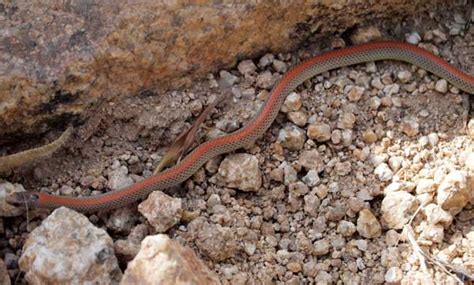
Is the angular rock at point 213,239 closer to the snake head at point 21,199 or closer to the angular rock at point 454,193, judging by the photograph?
the snake head at point 21,199

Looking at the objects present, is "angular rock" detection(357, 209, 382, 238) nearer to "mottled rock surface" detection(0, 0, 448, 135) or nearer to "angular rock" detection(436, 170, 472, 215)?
"angular rock" detection(436, 170, 472, 215)

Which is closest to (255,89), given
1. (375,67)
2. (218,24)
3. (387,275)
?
(218,24)

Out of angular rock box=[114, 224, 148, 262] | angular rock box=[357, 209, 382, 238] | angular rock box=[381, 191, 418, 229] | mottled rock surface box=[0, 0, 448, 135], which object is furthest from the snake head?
angular rock box=[381, 191, 418, 229]

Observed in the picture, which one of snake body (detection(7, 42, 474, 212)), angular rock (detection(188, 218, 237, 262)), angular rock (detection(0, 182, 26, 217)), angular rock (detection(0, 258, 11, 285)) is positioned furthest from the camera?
snake body (detection(7, 42, 474, 212))

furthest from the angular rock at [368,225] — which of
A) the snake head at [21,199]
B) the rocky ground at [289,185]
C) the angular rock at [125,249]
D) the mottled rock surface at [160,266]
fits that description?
the snake head at [21,199]

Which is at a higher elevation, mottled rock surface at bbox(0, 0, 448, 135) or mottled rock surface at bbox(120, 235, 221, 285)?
mottled rock surface at bbox(0, 0, 448, 135)

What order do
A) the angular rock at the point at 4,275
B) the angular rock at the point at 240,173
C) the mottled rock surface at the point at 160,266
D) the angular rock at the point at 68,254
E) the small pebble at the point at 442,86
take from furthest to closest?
the small pebble at the point at 442,86 < the angular rock at the point at 240,173 < the angular rock at the point at 4,275 < the angular rock at the point at 68,254 < the mottled rock surface at the point at 160,266

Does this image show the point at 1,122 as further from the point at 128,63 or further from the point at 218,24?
the point at 218,24
